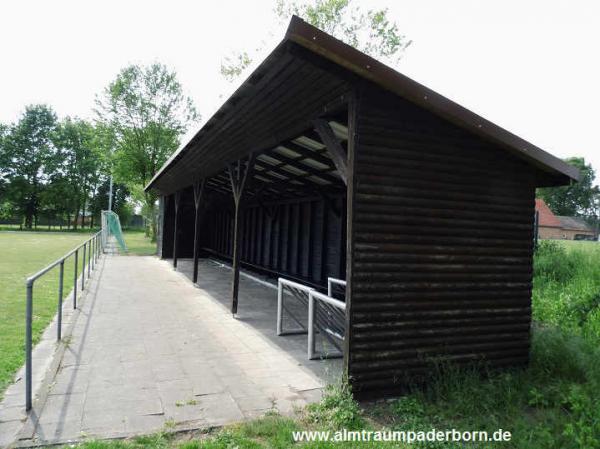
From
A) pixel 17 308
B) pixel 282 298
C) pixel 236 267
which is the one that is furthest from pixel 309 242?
pixel 17 308

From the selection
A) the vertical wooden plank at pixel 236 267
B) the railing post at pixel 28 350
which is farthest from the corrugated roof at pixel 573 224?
the railing post at pixel 28 350

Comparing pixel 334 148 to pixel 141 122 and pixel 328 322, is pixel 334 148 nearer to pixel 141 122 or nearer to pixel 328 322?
pixel 328 322

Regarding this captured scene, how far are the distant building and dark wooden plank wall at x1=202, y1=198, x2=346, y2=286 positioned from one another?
187 feet

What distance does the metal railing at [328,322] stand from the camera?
4.57 m

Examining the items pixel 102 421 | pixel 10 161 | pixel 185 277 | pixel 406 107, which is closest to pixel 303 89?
pixel 406 107

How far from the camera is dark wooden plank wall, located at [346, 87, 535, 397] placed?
3850 millimetres

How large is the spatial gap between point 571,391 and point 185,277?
996 cm

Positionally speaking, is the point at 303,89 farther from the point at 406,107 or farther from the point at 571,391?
the point at 571,391

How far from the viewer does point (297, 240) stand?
10.5 meters

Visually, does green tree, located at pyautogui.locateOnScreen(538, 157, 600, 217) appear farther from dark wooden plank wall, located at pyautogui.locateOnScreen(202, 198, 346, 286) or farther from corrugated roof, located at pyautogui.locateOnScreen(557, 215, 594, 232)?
dark wooden plank wall, located at pyautogui.locateOnScreen(202, 198, 346, 286)

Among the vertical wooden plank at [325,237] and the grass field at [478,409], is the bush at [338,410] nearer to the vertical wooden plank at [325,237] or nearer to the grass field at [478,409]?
the grass field at [478,409]

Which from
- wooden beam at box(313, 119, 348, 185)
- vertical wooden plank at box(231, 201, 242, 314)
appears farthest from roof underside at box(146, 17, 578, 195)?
vertical wooden plank at box(231, 201, 242, 314)

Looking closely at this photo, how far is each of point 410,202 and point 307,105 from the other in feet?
4.74

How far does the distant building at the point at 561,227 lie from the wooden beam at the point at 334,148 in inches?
2510
